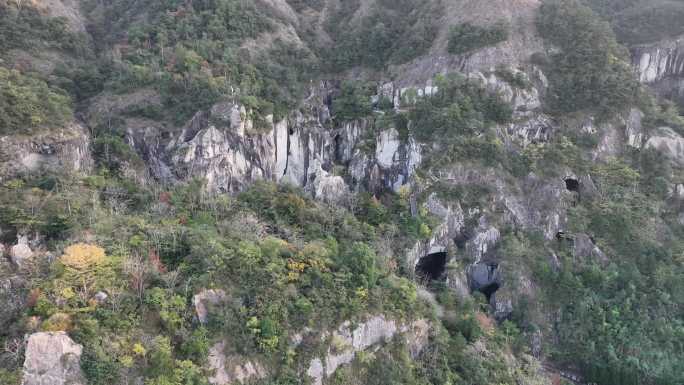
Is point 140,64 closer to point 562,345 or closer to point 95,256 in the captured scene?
point 95,256

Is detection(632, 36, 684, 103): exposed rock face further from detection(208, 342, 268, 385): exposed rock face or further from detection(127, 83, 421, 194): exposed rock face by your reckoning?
detection(208, 342, 268, 385): exposed rock face

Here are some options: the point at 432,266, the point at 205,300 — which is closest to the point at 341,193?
the point at 432,266

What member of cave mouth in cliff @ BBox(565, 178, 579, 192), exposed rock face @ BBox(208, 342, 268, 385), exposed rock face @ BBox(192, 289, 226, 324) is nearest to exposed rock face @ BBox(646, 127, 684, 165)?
cave mouth in cliff @ BBox(565, 178, 579, 192)

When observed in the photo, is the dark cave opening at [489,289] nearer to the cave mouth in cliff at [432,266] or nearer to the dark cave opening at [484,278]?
the dark cave opening at [484,278]

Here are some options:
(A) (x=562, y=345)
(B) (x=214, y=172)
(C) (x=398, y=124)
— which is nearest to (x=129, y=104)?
(B) (x=214, y=172)

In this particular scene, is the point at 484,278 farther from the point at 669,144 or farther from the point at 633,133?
the point at 669,144
